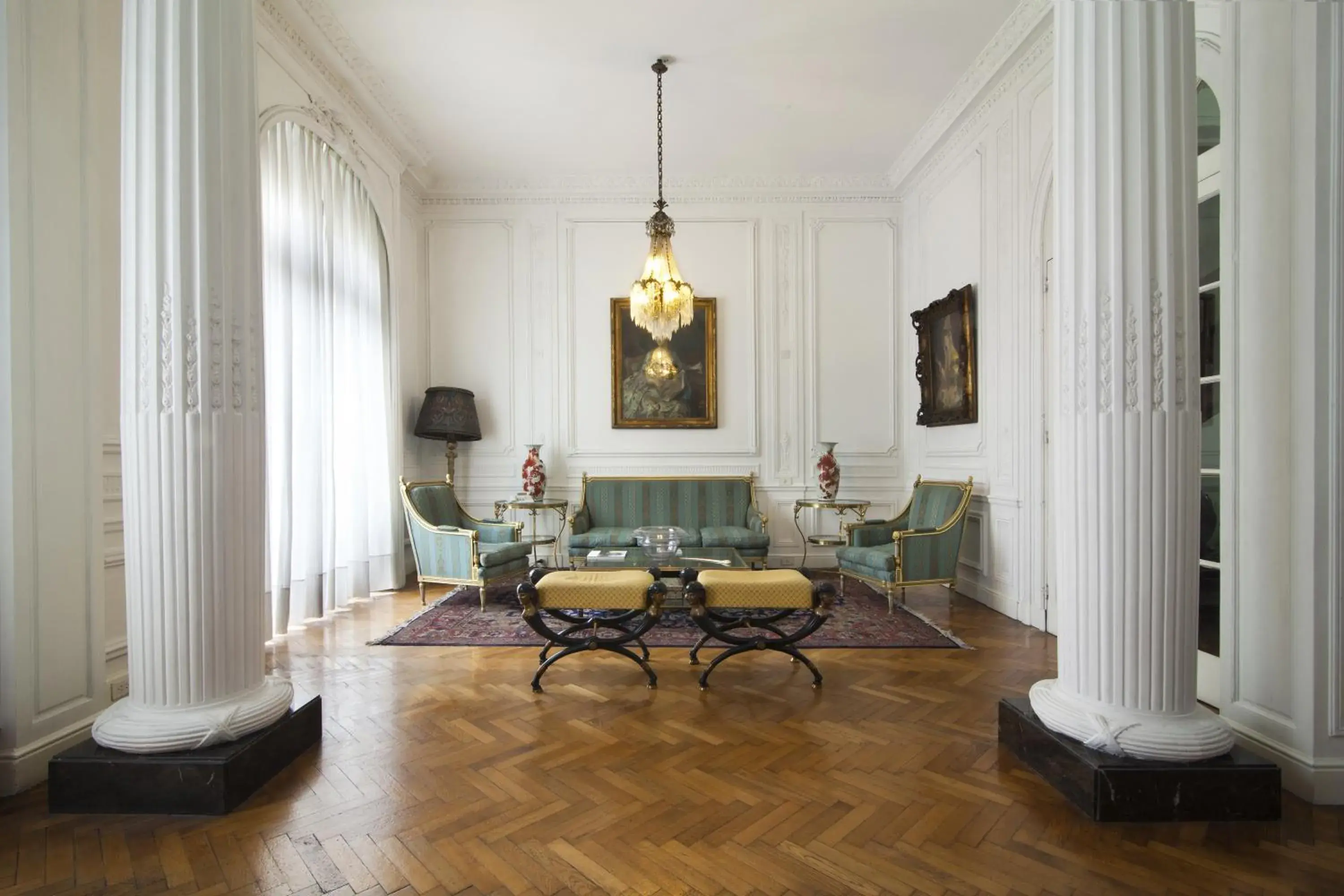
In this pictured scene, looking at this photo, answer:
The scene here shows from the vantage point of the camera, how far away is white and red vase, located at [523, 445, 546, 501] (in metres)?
6.55

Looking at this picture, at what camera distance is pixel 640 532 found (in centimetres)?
486

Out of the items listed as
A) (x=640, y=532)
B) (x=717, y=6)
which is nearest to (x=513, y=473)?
(x=640, y=532)

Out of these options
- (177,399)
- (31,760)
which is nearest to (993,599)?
(177,399)

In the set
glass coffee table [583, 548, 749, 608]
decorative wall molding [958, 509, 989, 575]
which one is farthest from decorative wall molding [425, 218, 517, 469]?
decorative wall molding [958, 509, 989, 575]

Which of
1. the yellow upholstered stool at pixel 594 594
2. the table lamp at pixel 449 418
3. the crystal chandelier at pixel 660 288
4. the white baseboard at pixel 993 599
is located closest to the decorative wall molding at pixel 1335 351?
the white baseboard at pixel 993 599

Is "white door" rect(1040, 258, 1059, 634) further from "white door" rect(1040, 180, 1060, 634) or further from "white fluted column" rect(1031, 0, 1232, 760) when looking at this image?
"white fluted column" rect(1031, 0, 1232, 760)

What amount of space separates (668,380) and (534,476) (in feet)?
5.63

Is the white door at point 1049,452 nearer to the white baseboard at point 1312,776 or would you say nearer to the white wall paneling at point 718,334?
the white baseboard at point 1312,776

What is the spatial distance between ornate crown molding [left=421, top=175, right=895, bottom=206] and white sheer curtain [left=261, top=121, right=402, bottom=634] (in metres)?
1.47

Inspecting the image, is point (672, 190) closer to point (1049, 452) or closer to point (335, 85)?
point (335, 85)

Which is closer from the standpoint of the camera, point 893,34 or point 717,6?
point 717,6

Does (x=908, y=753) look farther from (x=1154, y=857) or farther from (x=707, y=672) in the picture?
(x=707, y=672)

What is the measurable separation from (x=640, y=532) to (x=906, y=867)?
3188mm

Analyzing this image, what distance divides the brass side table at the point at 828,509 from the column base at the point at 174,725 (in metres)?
4.46
